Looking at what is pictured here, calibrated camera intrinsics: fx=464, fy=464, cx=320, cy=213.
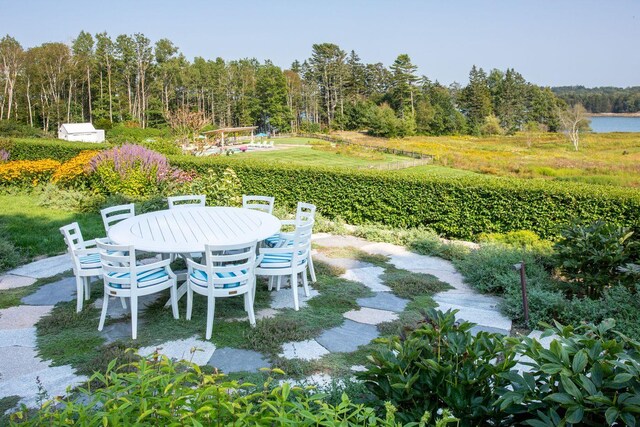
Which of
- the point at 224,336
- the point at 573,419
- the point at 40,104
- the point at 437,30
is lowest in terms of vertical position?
the point at 224,336

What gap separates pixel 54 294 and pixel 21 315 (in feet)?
1.94

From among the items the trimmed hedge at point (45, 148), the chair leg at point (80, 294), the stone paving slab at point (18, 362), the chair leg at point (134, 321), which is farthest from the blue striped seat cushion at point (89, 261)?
the trimmed hedge at point (45, 148)

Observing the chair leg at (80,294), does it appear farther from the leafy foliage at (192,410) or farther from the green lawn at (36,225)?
the leafy foliage at (192,410)

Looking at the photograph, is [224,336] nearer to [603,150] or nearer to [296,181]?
[296,181]

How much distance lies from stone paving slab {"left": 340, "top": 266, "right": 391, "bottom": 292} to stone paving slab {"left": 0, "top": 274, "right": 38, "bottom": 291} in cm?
379

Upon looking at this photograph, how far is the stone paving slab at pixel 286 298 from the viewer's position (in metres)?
4.88

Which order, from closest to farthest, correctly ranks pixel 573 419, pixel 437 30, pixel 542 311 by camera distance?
pixel 573 419, pixel 542 311, pixel 437 30

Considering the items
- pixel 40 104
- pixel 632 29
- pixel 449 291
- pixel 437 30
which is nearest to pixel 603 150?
pixel 632 29

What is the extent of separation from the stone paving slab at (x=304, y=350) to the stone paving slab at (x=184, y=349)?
0.61m

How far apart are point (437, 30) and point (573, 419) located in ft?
136

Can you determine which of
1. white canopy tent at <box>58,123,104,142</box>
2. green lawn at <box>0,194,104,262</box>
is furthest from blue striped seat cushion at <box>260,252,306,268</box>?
white canopy tent at <box>58,123,104,142</box>

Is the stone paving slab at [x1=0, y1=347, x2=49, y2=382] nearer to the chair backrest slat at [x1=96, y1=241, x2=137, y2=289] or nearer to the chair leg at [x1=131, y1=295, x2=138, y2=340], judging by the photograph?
the chair leg at [x1=131, y1=295, x2=138, y2=340]

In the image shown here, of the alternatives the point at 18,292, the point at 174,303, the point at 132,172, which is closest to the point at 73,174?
the point at 132,172

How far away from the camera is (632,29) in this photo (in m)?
44.6
